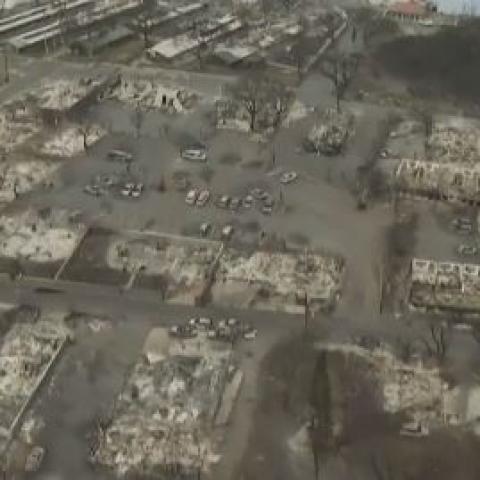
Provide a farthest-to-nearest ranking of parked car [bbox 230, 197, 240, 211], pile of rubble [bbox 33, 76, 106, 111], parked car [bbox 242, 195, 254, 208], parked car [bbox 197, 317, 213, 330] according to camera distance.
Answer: pile of rubble [bbox 33, 76, 106, 111] → parked car [bbox 242, 195, 254, 208] → parked car [bbox 230, 197, 240, 211] → parked car [bbox 197, 317, 213, 330]

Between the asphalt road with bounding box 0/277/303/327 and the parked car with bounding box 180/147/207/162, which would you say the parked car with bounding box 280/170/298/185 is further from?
the asphalt road with bounding box 0/277/303/327

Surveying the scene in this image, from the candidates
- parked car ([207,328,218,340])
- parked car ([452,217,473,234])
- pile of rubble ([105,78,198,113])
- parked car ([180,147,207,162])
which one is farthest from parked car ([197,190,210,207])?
parked car ([452,217,473,234])

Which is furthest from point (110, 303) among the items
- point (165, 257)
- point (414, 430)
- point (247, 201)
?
point (414, 430)

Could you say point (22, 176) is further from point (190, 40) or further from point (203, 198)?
point (190, 40)

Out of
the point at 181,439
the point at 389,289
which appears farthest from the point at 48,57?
the point at 181,439

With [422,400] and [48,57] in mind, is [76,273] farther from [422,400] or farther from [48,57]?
[48,57]

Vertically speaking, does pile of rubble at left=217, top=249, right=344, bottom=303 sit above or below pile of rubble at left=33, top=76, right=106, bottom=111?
below

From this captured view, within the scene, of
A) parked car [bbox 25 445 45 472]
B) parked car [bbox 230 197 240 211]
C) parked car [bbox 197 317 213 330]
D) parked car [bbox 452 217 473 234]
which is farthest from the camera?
parked car [bbox 230 197 240 211]
